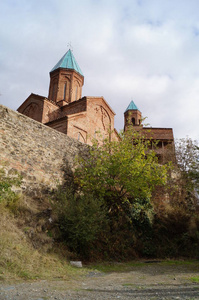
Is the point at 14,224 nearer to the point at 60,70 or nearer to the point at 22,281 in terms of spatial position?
the point at 22,281

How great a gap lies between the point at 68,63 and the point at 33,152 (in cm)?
1899

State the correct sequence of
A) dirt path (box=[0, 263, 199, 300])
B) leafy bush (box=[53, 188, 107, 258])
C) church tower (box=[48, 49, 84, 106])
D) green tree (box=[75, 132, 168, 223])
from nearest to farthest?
1. dirt path (box=[0, 263, 199, 300])
2. leafy bush (box=[53, 188, 107, 258])
3. green tree (box=[75, 132, 168, 223])
4. church tower (box=[48, 49, 84, 106])

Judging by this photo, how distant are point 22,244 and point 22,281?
1725mm

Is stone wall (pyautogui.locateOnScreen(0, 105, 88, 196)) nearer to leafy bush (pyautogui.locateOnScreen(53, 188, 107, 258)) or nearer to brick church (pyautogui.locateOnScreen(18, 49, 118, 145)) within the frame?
leafy bush (pyautogui.locateOnScreen(53, 188, 107, 258))

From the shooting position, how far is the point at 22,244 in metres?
6.40

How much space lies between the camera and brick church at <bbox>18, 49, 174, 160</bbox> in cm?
1831

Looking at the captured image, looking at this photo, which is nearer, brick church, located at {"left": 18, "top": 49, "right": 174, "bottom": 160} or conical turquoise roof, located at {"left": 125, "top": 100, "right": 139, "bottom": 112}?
brick church, located at {"left": 18, "top": 49, "right": 174, "bottom": 160}

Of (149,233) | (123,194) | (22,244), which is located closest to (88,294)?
(22,244)

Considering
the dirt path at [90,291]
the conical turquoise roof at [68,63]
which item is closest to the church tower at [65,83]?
the conical turquoise roof at [68,63]

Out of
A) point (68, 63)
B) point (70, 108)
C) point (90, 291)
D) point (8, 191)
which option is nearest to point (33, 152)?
point (8, 191)

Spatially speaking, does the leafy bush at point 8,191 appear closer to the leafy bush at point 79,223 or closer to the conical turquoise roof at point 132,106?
the leafy bush at point 79,223

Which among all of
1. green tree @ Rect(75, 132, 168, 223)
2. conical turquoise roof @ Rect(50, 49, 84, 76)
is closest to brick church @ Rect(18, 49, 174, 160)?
conical turquoise roof @ Rect(50, 49, 84, 76)

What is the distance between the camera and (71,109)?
21.8 meters

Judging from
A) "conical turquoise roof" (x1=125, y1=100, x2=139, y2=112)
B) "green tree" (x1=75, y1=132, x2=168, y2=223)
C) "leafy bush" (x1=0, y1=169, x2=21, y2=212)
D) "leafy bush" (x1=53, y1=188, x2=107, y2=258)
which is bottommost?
"leafy bush" (x1=53, y1=188, x2=107, y2=258)
